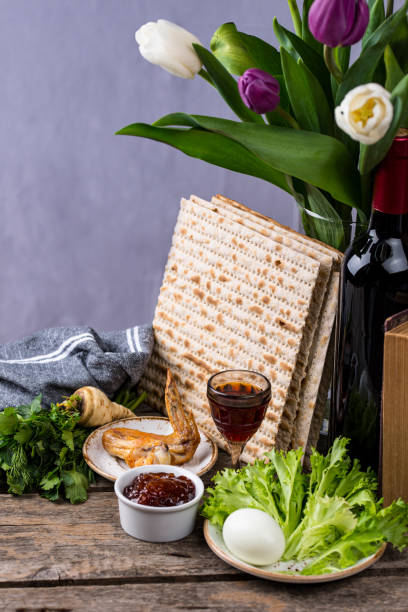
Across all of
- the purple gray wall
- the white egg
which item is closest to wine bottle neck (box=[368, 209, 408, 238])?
the white egg

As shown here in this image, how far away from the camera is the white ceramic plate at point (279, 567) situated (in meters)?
0.91

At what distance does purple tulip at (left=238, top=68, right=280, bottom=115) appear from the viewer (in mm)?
966

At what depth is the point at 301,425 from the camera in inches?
48.7

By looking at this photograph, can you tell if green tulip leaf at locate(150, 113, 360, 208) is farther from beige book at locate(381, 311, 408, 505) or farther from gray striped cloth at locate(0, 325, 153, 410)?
gray striped cloth at locate(0, 325, 153, 410)

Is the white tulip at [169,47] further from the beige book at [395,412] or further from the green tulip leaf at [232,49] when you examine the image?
the beige book at [395,412]

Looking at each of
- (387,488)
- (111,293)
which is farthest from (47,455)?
(111,293)

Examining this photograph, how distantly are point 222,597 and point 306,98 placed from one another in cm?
75

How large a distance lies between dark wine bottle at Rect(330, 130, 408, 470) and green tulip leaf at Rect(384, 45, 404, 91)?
2.8 inches

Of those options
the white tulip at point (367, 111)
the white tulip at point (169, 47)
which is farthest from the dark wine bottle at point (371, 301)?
the white tulip at point (169, 47)

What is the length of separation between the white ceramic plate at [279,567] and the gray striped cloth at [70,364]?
1.66 ft

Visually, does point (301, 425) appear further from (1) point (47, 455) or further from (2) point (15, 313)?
(2) point (15, 313)

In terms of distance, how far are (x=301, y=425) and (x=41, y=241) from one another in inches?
58.7

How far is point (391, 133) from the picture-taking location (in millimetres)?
951

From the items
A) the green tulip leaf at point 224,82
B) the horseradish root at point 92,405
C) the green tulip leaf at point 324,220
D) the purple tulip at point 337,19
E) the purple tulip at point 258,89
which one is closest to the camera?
the purple tulip at point 337,19
